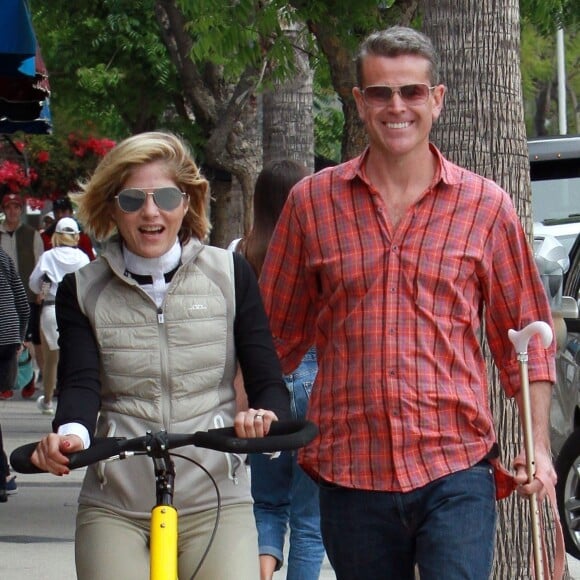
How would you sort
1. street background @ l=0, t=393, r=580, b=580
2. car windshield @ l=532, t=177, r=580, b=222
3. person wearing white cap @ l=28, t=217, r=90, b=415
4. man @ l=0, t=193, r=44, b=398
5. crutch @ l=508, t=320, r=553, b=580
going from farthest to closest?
man @ l=0, t=193, r=44, b=398
person wearing white cap @ l=28, t=217, r=90, b=415
car windshield @ l=532, t=177, r=580, b=222
street background @ l=0, t=393, r=580, b=580
crutch @ l=508, t=320, r=553, b=580

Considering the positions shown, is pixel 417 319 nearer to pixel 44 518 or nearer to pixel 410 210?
pixel 410 210

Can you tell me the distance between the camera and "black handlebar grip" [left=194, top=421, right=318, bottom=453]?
337 cm

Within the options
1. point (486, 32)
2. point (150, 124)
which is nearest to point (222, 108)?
point (150, 124)

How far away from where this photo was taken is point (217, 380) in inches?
150

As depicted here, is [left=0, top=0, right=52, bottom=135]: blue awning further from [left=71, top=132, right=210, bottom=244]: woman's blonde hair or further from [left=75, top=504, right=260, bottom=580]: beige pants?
[left=75, top=504, right=260, bottom=580]: beige pants

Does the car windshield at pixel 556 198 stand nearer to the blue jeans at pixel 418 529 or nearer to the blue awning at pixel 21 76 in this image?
the blue awning at pixel 21 76

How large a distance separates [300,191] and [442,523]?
3.35 ft

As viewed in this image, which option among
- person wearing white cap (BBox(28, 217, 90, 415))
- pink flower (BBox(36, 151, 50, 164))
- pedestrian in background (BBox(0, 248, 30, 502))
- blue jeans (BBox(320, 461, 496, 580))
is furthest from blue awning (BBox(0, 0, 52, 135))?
pink flower (BBox(36, 151, 50, 164))

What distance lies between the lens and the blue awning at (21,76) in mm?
9227

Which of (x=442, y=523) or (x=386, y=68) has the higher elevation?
(x=386, y=68)

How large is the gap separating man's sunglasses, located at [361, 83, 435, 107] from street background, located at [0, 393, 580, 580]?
13.6 ft

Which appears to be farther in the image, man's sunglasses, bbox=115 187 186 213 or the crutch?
the crutch

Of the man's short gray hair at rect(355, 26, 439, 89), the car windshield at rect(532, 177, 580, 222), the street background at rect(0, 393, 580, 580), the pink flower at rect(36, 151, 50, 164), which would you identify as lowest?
the street background at rect(0, 393, 580, 580)

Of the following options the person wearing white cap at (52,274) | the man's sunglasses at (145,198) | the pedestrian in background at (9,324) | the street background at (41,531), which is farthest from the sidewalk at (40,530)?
the man's sunglasses at (145,198)
